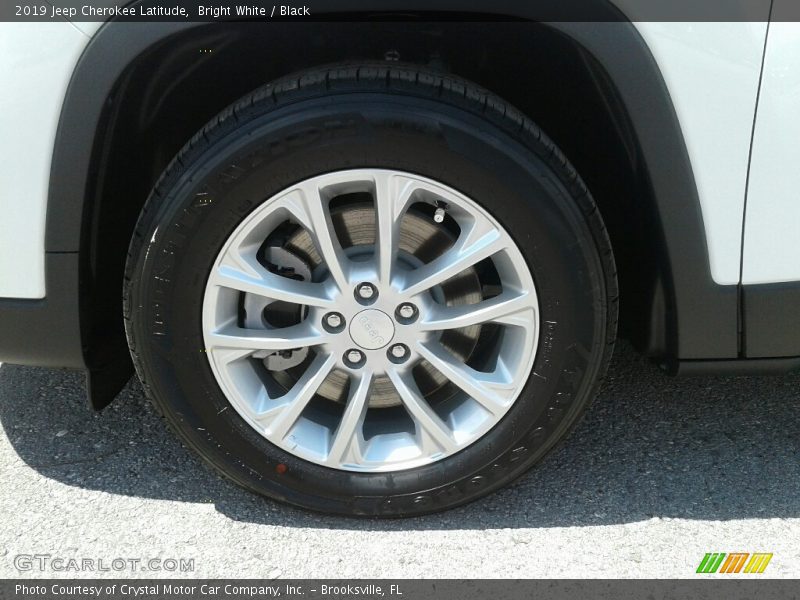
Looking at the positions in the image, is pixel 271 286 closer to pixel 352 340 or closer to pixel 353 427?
pixel 352 340

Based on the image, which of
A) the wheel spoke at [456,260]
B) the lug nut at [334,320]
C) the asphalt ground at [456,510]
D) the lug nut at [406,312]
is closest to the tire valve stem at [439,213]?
the wheel spoke at [456,260]

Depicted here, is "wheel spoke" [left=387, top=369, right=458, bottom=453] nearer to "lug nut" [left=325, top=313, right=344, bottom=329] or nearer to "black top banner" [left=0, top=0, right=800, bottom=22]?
"lug nut" [left=325, top=313, right=344, bottom=329]

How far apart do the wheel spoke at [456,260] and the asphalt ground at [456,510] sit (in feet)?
1.92

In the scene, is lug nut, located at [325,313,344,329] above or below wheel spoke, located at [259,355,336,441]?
above

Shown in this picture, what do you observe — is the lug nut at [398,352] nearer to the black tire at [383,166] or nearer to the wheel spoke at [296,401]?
the wheel spoke at [296,401]

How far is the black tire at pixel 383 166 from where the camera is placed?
1.68 metres

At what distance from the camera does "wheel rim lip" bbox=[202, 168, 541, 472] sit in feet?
5.66

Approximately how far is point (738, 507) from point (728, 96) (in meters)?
1.01

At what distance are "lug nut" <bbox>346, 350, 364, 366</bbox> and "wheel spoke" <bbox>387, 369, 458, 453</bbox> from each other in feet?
0.24

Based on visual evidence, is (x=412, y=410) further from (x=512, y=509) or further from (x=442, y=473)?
(x=512, y=509)

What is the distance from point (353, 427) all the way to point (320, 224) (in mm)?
483

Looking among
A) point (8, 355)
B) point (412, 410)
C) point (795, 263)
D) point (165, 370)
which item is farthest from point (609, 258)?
point (8, 355)

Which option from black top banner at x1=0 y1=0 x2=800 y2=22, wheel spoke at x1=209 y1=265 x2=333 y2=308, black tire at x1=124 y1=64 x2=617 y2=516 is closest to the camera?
black top banner at x1=0 y1=0 x2=800 y2=22

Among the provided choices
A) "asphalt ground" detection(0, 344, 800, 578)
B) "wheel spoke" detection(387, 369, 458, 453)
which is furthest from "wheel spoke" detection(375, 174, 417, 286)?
"asphalt ground" detection(0, 344, 800, 578)
